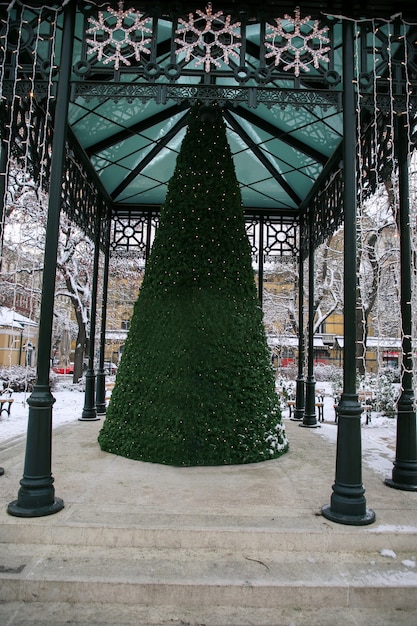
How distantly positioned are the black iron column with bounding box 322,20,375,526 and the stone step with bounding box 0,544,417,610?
496 millimetres

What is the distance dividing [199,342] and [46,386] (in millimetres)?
2074

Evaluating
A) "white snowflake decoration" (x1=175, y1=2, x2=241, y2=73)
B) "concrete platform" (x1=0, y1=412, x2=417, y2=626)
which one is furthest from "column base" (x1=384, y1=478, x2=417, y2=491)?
"white snowflake decoration" (x1=175, y1=2, x2=241, y2=73)

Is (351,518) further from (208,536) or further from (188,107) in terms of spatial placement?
(188,107)

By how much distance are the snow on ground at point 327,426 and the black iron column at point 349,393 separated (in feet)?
5.37

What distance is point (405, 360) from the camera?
16.4 feet

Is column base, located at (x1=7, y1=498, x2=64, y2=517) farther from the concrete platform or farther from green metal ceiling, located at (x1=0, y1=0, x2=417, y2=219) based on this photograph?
green metal ceiling, located at (x1=0, y1=0, x2=417, y2=219)

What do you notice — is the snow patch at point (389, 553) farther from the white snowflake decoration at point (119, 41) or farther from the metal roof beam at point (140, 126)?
the metal roof beam at point (140, 126)

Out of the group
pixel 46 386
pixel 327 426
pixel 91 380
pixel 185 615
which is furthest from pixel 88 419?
pixel 185 615

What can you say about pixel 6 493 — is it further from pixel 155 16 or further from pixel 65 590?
pixel 155 16

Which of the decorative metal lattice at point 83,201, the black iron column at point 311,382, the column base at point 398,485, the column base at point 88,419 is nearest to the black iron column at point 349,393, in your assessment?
the column base at point 398,485

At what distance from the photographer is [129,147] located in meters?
8.21

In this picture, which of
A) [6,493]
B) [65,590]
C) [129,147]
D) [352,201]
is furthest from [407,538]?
[129,147]

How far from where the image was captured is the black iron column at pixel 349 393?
12.8 feet

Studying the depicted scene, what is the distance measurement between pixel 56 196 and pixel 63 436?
4.35 m
